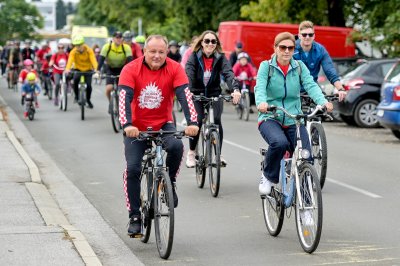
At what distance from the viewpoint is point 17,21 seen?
9731cm

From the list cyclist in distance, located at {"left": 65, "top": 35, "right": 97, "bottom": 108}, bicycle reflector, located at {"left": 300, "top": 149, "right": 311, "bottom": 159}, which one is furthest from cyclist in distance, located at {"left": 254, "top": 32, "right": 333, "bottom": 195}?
cyclist in distance, located at {"left": 65, "top": 35, "right": 97, "bottom": 108}

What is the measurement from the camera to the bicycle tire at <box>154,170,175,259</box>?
8648 millimetres

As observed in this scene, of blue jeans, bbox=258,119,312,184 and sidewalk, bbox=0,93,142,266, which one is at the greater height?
blue jeans, bbox=258,119,312,184

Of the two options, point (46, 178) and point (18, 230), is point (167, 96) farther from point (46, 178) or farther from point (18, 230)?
point (46, 178)

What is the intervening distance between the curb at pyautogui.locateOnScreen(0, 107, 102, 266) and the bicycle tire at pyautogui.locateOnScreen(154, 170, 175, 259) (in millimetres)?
549

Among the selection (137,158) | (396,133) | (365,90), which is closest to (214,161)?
(137,158)

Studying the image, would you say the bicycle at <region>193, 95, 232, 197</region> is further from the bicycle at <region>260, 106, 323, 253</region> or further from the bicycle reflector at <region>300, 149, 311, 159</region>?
the bicycle reflector at <region>300, 149, 311, 159</region>

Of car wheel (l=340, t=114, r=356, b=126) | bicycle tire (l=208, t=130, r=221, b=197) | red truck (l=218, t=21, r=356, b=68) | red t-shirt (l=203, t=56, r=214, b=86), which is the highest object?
red t-shirt (l=203, t=56, r=214, b=86)

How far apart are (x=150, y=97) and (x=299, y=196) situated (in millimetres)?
1456

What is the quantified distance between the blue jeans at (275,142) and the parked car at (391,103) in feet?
32.3

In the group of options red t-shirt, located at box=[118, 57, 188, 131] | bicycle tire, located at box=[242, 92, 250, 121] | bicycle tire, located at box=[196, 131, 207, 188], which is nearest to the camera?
red t-shirt, located at box=[118, 57, 188, 131]

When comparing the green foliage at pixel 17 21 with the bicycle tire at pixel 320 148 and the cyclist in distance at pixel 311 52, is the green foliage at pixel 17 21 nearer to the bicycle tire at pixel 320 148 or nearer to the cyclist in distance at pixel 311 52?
the cyclist in distance at pixel 311 52

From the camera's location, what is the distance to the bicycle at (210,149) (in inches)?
496

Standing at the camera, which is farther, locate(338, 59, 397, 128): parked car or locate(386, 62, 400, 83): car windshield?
locate(338, 59, 397, 128): parked car
